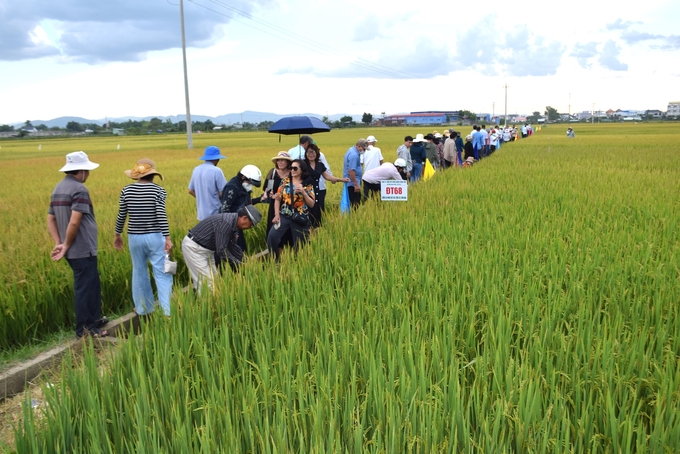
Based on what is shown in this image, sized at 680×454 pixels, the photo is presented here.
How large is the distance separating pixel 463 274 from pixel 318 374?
72.7 inches

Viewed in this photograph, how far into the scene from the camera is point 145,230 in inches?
193

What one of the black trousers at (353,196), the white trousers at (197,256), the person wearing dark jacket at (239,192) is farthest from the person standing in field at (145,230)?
the black trousers at (353,196)

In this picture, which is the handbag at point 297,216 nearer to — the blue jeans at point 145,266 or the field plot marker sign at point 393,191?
the blue jeans at point 145,266

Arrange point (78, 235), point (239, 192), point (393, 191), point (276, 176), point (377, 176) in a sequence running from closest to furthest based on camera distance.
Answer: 1. point (78, 235)
2. point (239, 192)
3. point (276, 176)
4. point (393, 191)
5. point (377, 176)

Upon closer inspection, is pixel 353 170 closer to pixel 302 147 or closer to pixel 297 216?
pixel 302 147

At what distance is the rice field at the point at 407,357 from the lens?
6.41 feet

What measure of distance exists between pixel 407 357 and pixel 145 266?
11.1 ft

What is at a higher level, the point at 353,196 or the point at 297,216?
the point at 297,216

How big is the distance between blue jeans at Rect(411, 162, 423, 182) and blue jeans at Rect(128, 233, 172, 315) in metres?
8.21

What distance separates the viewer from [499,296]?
3381 millimetres

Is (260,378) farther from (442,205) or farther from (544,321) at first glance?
(442,205)

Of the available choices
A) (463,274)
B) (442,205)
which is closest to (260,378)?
(463,274)

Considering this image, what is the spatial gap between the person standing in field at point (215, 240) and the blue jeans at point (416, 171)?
8054 mm

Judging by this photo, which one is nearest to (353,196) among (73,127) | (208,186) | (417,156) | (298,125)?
(298,125)
